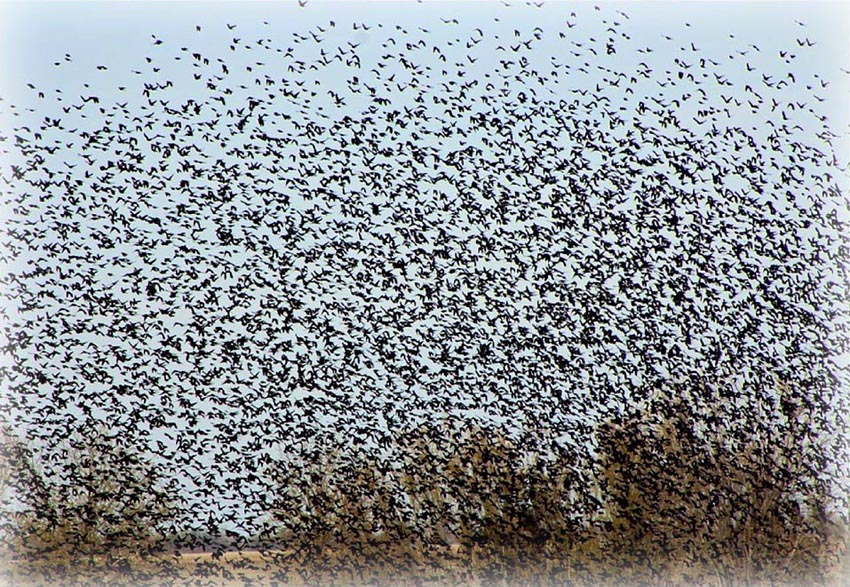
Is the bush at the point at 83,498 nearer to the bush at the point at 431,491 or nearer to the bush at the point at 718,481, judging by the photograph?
the bush at the point at 431,491

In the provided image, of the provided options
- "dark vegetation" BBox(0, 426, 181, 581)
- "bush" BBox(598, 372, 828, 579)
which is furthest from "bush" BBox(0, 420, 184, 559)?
"bush" BBox(598, 372, 828, 579)

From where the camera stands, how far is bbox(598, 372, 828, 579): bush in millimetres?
7543

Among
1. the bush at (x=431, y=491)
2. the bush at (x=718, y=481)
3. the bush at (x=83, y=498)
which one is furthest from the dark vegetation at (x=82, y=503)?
the bush at (x=718, y=481)

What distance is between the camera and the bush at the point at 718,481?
7.54 m

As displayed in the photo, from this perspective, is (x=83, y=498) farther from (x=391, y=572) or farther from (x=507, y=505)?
(x=507, y=505)

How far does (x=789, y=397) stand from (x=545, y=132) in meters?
2.60

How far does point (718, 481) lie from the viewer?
25.3 feet

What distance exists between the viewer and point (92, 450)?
742 cm

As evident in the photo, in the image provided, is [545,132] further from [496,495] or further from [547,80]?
[496,495]

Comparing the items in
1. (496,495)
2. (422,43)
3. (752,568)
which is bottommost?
(752,568)

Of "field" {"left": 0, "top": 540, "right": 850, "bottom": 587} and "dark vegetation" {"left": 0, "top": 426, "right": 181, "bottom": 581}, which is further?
"field" {"left": 0, "top": 540, "right": 850, "bottom": 587}

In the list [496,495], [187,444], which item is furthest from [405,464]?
[187,444]

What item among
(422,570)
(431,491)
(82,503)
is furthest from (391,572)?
(82,503)

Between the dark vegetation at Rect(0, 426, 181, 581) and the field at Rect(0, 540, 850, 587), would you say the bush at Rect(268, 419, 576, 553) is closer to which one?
the field at Rect(0, 540, 850, 587)
